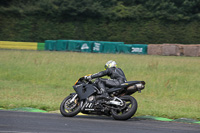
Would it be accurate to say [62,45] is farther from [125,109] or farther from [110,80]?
[125,109]

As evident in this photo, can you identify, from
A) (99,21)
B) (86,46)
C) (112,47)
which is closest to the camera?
(112,47)

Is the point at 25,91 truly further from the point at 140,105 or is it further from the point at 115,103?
the point at 115,103

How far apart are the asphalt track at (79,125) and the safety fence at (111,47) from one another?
2473 cm

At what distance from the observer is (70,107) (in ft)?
29.8

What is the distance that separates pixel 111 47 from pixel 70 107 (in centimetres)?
2457

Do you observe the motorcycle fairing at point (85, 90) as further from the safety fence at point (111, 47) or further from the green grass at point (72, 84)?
the safety fence at point (111, 47)

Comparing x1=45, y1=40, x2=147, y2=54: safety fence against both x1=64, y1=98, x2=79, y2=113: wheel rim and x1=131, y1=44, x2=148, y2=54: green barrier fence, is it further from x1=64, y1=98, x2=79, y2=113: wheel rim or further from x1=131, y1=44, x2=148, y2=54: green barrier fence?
x1=64, y1=98, x2=79, y2=113: wheel rim

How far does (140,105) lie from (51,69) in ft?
30.4

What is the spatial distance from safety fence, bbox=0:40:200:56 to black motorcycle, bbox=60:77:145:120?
2415 cm

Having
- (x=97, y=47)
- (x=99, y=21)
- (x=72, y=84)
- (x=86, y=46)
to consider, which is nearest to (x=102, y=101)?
(x=72, y=84)

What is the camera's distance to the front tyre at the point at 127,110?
8.20 meters

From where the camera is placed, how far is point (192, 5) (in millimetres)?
42406

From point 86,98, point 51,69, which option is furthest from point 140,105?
point 51,69

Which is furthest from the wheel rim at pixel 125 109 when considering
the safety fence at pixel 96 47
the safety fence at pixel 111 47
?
the safety fence at pixel 96 47
